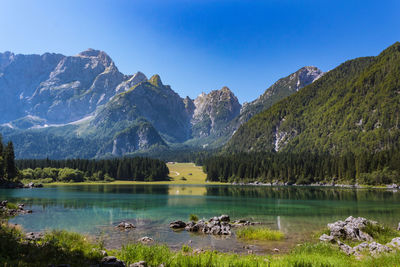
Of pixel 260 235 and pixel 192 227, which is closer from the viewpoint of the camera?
pixel 260 235

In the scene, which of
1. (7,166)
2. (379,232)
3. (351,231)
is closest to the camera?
(351,231)

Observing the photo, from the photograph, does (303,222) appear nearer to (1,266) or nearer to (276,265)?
(276,265)

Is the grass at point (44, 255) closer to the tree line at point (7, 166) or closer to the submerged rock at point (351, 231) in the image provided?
the submerged rock at point (351, 231)

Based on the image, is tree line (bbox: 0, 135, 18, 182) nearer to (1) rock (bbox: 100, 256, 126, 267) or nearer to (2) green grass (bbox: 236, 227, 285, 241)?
(2) green grass (bbox: 236, 227, 285, 241)

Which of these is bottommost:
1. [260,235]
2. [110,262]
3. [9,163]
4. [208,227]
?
[208,227]

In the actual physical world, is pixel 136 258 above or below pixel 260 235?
above

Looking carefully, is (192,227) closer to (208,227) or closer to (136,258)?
(208,227)

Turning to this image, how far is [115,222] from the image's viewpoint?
51.5 m

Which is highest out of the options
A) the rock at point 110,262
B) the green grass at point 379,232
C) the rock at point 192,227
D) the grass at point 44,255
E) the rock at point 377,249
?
the grass at point 44,255

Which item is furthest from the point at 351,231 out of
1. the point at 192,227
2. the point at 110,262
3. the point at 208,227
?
the point at 110,262

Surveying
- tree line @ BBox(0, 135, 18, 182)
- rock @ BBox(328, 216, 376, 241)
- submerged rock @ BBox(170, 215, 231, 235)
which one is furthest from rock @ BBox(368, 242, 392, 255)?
tree line @ BBox(0, 135, 18, 182)

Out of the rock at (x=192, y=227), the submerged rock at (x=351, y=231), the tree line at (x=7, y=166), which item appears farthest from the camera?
the tree line at (x=7, y=166)

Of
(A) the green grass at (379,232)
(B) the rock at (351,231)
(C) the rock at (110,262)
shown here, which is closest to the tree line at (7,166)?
(C) the rock at (110,262)

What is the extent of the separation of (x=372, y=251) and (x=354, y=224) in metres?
14.0
